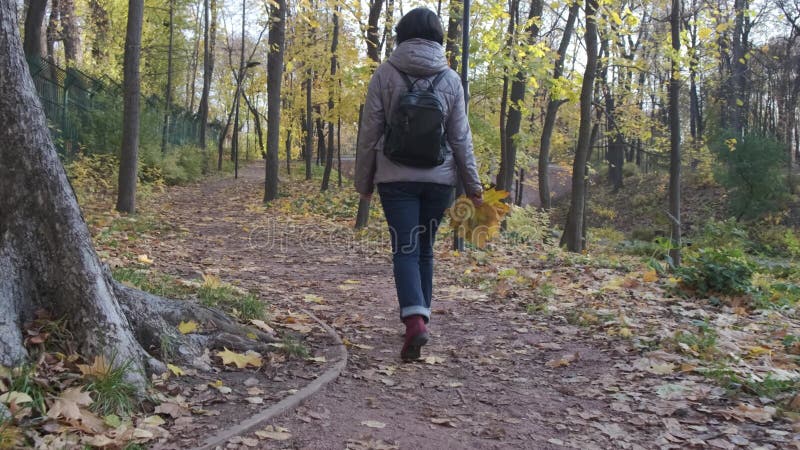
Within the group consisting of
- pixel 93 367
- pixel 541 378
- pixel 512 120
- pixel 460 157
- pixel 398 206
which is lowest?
pixel 541 378

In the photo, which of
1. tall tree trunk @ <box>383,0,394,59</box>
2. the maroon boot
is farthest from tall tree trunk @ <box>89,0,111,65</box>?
the maroon boot

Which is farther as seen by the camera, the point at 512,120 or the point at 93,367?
the point at 512,120

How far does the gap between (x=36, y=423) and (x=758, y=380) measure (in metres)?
3.68

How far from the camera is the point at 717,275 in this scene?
6.25 meters

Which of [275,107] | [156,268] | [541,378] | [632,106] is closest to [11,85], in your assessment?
[541,378]

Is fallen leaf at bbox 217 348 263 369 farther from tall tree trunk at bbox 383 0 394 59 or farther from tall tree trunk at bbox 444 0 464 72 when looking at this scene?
tall tree trunk at bbox 444 0 464 72

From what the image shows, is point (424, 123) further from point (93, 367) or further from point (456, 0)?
point (456, 0)

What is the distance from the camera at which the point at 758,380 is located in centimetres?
348

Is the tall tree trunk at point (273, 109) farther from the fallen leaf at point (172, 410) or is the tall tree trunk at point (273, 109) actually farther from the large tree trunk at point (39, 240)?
the fallen leaf at point (172, 410)

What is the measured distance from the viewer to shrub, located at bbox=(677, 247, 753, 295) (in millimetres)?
6203

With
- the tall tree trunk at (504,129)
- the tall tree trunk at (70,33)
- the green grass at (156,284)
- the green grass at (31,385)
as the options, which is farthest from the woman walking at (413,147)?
the tall tree trunk at (70,33)

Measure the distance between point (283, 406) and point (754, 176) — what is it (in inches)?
924

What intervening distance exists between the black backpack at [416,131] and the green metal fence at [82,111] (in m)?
11.9

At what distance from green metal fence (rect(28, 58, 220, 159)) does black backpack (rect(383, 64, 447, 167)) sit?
1192 cm
